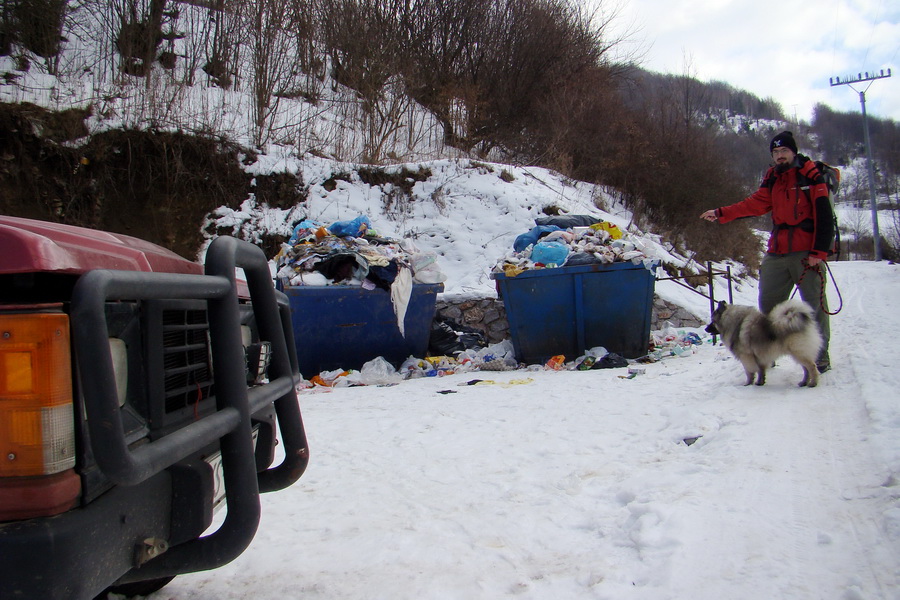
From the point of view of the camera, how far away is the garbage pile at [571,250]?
24.1 ft

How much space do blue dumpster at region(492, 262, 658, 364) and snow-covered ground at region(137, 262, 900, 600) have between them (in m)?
2.48

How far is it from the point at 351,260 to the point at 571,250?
113 inches

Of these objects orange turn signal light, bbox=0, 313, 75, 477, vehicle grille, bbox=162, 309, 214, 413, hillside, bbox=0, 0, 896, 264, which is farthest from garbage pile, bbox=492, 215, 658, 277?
orange turn signal light, bbox=0, 313, 75, 477

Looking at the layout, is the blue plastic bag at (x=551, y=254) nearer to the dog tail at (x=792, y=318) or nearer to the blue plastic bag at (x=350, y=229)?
the blue plastic bag at (x=350, y=229)

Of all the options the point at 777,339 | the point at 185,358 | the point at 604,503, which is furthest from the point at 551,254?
the point at 185,358

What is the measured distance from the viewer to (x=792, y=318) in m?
4.61

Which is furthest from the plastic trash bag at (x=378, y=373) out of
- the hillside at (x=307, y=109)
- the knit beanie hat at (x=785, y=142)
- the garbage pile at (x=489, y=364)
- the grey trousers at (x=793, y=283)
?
the hillside at (x=307, y=109)

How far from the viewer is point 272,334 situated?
1.98 meters

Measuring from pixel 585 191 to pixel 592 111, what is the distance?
3965 millimetres

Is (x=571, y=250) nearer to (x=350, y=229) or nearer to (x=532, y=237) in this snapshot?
(x=532, y=237)

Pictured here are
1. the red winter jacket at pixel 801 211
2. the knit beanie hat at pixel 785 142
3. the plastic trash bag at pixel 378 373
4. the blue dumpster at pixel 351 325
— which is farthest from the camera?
the blue dumpster at pixel 351 325

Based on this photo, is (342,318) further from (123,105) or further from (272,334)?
(123,105)

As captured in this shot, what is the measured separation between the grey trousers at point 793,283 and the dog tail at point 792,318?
0.38 metres

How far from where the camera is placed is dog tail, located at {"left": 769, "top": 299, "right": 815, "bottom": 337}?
458 cm
